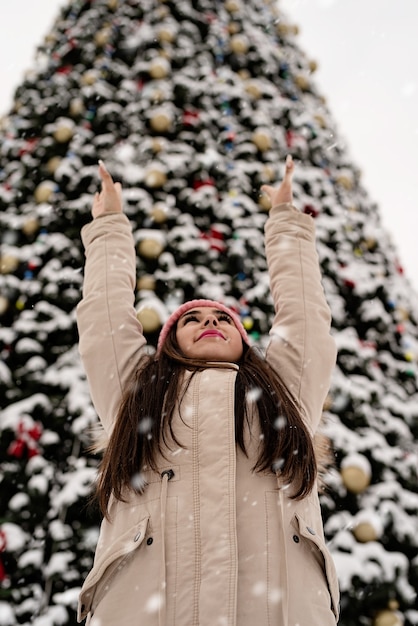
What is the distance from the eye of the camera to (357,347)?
2883 mm

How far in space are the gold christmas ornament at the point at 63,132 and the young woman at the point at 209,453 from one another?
1921mm

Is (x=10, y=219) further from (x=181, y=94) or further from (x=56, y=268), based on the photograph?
(x=181, y=94)

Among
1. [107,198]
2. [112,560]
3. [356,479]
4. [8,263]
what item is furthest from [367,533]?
[8,263]

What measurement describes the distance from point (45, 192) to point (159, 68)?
1.30 meters

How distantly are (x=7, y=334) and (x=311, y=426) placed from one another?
1.83 meters

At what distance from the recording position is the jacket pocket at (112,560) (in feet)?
3.84

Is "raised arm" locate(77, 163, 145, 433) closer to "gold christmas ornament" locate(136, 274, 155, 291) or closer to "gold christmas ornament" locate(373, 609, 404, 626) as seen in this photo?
"gold christmas ornament" locate(136, 274, 155, 291)

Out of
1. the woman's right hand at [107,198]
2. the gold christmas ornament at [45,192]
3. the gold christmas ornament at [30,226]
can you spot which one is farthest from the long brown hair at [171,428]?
the gold christmas ornament at [45,192]

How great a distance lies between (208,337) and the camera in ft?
5.39

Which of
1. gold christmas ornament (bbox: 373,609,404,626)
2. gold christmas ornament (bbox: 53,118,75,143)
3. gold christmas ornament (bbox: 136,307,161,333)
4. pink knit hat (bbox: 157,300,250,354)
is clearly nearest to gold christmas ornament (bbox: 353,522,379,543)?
gold christmas ornament (bbox: 373,609,404,626)

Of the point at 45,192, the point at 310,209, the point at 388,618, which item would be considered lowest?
the point at 388,618

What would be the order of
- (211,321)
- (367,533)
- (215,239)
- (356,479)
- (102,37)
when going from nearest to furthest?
(211,321), (367,533), (356,479), (215,239), (102,37)

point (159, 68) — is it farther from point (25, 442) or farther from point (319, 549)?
point (319, 549)

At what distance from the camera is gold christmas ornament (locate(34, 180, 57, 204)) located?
10.8 feet
